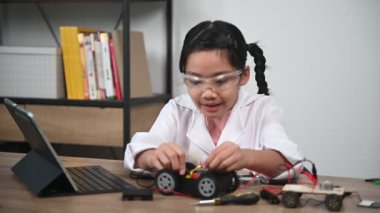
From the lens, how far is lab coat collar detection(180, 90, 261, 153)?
1.32 metres

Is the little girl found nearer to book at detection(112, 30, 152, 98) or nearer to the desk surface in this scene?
the desk surface

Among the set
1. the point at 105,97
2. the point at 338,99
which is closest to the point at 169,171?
the point at 105,97

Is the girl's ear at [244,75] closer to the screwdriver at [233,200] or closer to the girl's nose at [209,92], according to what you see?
the girl's nose at [209,92]

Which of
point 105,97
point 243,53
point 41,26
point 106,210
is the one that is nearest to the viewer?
point 106,210

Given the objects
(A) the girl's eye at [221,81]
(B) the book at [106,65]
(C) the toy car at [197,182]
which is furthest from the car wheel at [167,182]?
(B) the book at [106,65]

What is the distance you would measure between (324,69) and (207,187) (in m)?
1.56

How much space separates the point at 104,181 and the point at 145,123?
134 centimetres

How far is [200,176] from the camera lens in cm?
91

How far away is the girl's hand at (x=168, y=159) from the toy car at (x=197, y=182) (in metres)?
0.02

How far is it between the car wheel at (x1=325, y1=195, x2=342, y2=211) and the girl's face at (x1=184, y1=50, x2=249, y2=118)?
436 millimetres

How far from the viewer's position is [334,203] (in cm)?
83

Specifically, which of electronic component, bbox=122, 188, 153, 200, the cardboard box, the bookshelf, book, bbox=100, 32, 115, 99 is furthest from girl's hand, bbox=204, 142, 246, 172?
the cardboard box

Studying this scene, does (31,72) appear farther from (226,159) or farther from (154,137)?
(226,159)

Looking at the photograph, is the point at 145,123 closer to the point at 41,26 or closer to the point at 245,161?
the point at 41,26
